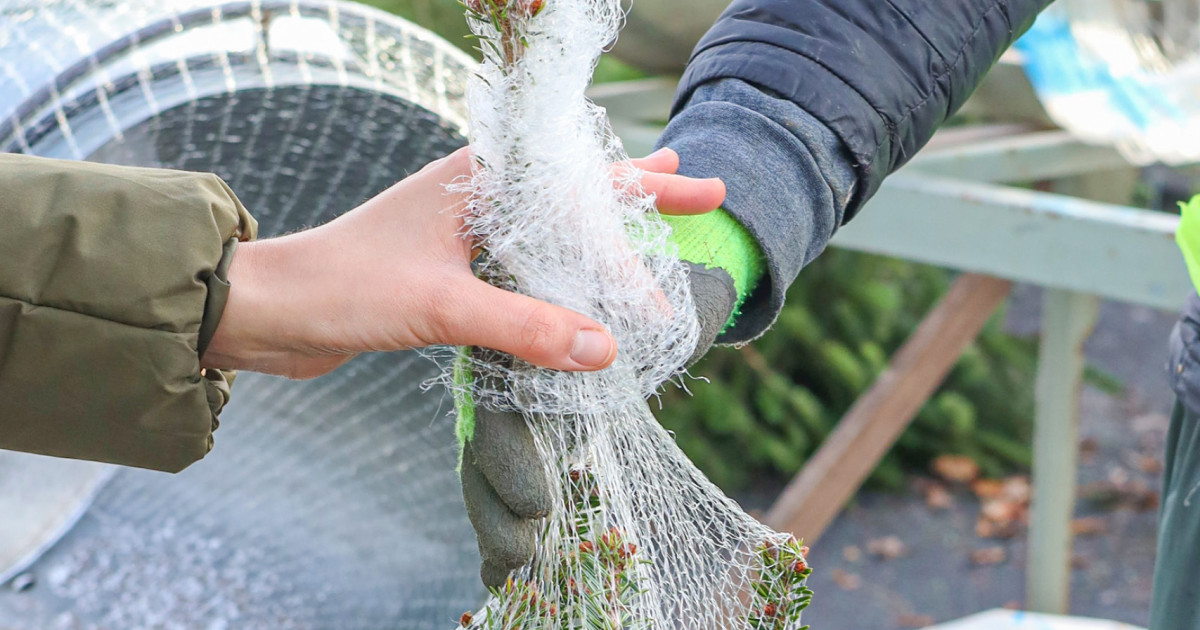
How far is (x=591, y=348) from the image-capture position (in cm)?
90

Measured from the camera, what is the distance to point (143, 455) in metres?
0.94

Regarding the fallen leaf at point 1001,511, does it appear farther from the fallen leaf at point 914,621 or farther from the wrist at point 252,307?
the wrist at point 252,307

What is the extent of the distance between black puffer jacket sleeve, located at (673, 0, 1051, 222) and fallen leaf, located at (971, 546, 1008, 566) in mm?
3002

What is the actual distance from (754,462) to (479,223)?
3246 millimetres

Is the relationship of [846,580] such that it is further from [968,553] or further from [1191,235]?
[1191,235]

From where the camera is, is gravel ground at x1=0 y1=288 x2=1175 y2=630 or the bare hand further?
gravel ground at x1=0 y1=288 x2=1175 y2=630

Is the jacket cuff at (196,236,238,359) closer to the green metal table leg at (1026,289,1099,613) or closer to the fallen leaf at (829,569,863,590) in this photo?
the green metal table leg at (1026,289,1099,613)

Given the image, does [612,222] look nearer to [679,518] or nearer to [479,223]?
[479,223]

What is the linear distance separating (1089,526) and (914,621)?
97 centimetres

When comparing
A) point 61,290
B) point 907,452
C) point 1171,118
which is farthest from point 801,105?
point 907,452

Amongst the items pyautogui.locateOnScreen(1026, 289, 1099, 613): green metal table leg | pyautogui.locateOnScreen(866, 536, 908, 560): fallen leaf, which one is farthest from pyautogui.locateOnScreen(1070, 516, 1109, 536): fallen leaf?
pyautogui.locateOnScreen(1026, 289, 1099, 613): green metal table leg

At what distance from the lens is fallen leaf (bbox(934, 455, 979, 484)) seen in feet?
13.5

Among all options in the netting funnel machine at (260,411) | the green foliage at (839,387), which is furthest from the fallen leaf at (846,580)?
the netting funnel machine at (260,411)

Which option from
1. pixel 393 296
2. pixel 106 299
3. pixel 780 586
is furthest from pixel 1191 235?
pixel 106 299
